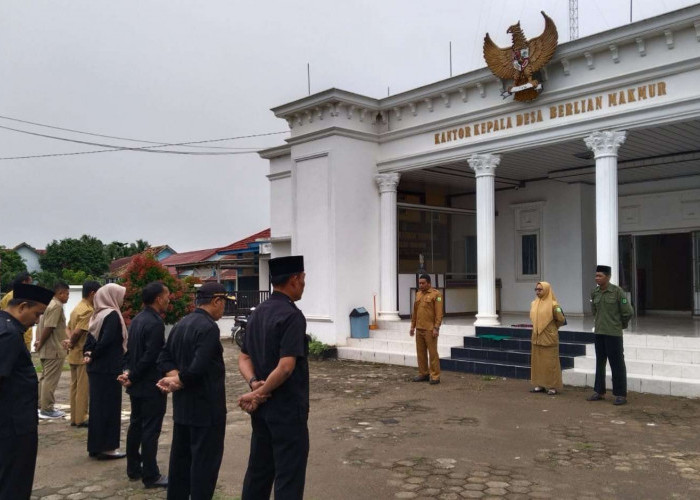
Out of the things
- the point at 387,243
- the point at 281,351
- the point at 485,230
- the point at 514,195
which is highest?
the point at 514,195

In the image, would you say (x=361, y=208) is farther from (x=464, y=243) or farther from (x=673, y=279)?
(x=673, y=279)

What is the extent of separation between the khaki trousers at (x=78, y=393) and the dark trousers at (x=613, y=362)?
6310 mm

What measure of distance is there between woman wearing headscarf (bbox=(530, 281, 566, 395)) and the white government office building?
91 centimetres

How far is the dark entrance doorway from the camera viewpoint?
15688 mm

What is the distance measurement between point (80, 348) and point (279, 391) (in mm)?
4211

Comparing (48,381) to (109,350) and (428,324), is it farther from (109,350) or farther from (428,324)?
(428,324)

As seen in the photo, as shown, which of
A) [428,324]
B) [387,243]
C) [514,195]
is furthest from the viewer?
[514,195]

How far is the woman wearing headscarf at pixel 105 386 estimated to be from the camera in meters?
5.77

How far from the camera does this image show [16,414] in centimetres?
355

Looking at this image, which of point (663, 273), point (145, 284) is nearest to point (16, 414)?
point (145, 284)

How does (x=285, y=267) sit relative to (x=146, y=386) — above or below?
above

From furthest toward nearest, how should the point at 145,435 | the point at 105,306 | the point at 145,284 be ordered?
the point at 145,284 < the point at 105,306 < the point at 145,435

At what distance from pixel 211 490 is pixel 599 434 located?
4.28 metres

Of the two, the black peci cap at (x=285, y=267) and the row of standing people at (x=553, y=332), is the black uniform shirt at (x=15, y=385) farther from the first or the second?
the row of standing people at (x=553, y=332)
